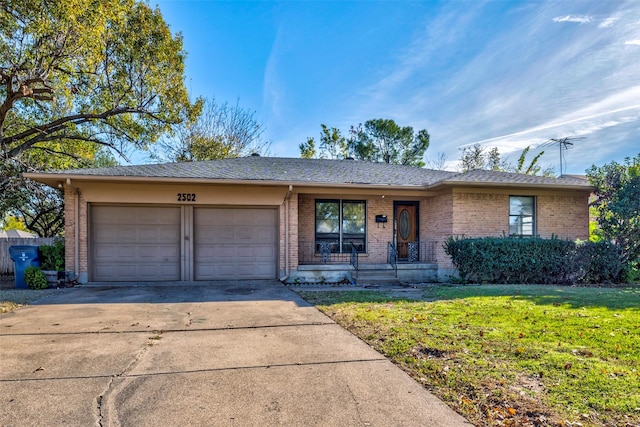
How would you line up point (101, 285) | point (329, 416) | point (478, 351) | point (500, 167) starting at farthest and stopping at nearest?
1. point (500, 167)
2. point (101, 285)
3. point (478, 351)
4. point (329, 416)

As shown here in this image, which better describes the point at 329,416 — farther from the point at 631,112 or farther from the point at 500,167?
the point at 500,167

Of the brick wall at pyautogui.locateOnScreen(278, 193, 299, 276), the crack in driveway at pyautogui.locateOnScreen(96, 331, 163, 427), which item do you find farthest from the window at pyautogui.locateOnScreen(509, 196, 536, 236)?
the crack in driveway at pyautogui.locateOnScreen(96, 331, 163, 427)

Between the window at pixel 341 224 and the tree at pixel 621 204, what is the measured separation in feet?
24.2

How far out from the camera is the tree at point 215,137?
2281cm

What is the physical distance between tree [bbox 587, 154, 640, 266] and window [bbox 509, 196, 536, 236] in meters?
1.88

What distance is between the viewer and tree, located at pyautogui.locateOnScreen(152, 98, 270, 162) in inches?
898

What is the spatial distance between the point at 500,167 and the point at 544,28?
873 inches

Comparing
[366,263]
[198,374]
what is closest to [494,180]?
[366,263]

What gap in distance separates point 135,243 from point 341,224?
6.42m

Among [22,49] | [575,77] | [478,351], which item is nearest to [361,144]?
[575,77]

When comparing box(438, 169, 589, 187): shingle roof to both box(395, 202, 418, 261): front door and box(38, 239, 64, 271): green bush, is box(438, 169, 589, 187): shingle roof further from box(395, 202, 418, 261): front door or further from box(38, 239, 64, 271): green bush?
box(38, 239, 64, 271): green bush

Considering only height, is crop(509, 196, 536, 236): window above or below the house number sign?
below

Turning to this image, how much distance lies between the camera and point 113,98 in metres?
14.0

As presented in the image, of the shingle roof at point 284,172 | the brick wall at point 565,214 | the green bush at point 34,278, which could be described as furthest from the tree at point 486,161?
the green bush at point 34,278
